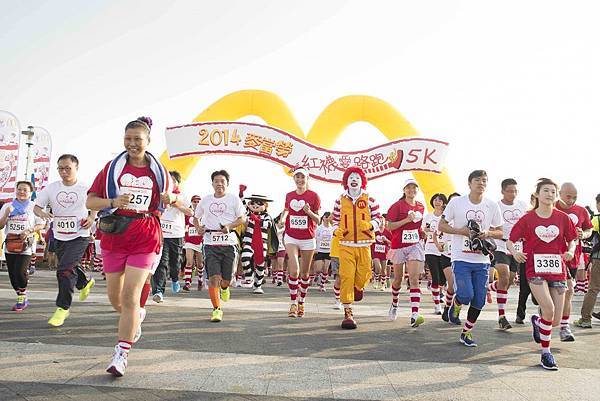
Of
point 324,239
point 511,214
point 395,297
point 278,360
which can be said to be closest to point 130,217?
point 278,360

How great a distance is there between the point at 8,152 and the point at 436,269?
611 inches

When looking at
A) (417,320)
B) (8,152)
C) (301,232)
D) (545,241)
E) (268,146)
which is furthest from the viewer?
(268,146)

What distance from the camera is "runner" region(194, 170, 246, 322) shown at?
739 centimetres

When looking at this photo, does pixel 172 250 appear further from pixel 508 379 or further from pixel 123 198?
pixel 508 379

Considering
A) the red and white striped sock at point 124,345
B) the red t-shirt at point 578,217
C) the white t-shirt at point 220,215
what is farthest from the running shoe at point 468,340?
the red and white striped sock at point 124,345

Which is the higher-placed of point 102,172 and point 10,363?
point 102,172

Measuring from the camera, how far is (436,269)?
9250 millimetres

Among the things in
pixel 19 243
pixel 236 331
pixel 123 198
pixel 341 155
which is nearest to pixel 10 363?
pixel 123 198

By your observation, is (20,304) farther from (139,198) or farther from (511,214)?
(511,214)

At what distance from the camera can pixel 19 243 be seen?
7.51 meters

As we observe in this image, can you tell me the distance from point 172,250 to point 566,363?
7284mm

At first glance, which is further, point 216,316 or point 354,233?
point 354,233

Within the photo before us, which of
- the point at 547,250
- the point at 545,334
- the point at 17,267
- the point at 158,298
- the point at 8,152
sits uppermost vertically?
the point at 8,152

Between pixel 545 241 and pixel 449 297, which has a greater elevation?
pixel 545 241
